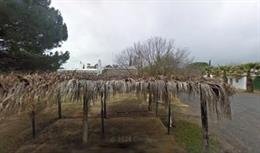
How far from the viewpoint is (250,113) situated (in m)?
15.2

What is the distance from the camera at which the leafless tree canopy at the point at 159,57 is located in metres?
17.7

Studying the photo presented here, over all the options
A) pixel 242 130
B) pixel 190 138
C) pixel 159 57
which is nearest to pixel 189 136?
pixel 190 138

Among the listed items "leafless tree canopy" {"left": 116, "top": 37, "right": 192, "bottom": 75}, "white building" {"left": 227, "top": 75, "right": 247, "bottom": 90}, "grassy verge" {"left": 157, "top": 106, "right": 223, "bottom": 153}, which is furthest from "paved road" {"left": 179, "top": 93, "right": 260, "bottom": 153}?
"white building" {"left": 227, "top": 75, "right": 247, "bottom": 90}

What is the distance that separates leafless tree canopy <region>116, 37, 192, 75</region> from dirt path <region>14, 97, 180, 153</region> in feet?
13.7

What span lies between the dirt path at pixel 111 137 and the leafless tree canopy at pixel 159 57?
4179mm

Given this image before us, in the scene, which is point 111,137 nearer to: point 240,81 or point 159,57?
point 159,57

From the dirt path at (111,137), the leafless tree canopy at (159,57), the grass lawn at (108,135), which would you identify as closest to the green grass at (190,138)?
the grass lawn at (108,135)

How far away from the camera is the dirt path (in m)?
8.73

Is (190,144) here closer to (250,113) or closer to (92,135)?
(92,135)

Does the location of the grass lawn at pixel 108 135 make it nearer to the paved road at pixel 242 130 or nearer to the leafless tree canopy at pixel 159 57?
the paved road at pixel 242 130


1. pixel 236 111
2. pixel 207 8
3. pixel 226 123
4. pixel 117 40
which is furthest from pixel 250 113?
pixel 117 40

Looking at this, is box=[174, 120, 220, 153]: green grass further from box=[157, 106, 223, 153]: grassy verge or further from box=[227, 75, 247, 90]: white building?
box=[227, 75, 247, 90]: white building

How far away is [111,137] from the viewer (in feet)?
33.4

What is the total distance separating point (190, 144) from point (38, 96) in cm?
483
